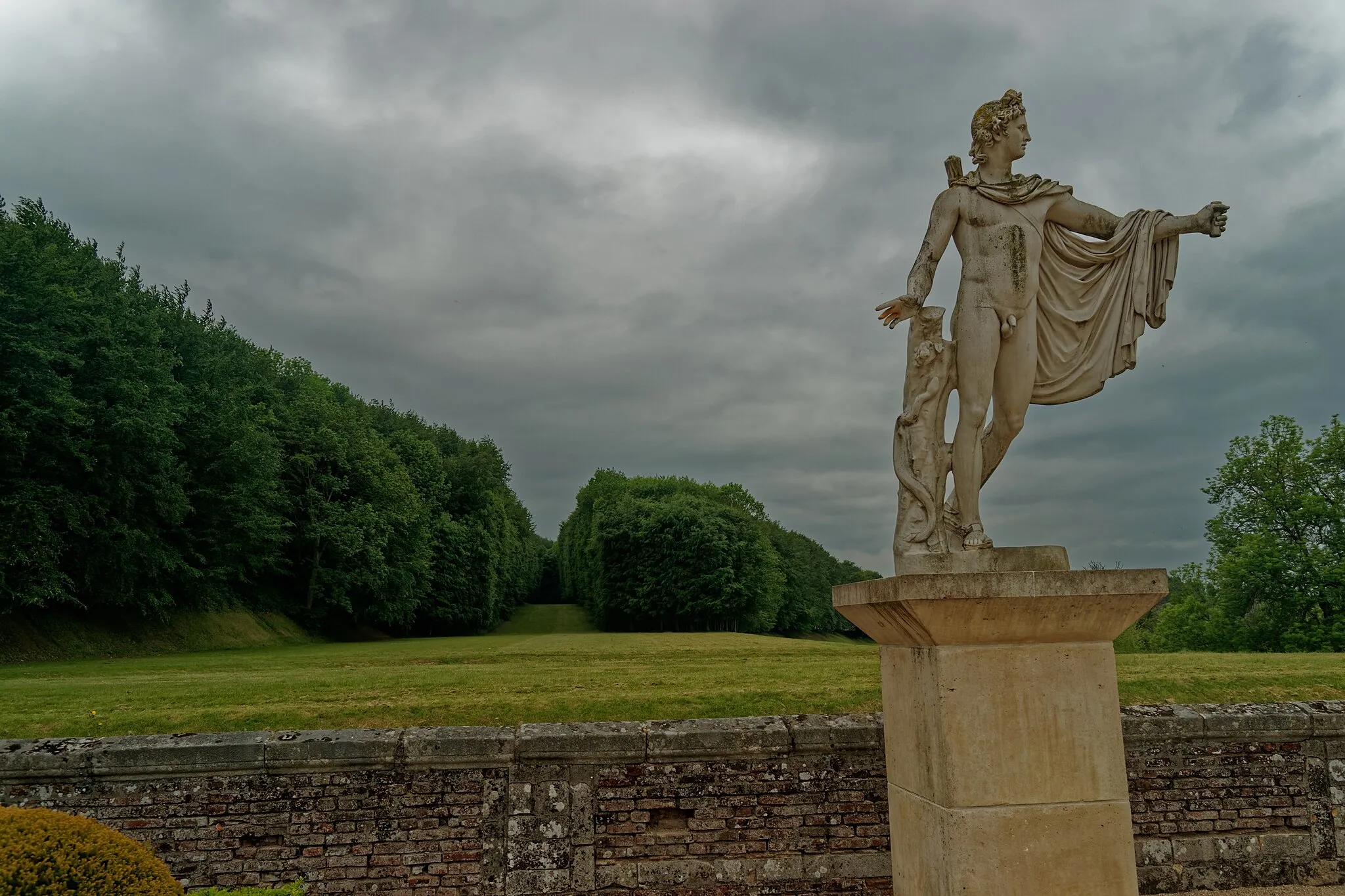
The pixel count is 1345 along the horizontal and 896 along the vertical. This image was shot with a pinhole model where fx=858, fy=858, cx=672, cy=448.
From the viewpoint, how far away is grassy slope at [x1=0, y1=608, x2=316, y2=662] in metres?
23.5

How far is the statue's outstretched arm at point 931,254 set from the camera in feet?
18.2

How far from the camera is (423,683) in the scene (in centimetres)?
1071

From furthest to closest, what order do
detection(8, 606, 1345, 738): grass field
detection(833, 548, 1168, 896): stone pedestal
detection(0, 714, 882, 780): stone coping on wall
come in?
detection(8, 606, 1345, 738): grass field, detection(0, 714, 882, 780): stone coping on wall, detection(833, 548, 1168, 896): stone pedestal

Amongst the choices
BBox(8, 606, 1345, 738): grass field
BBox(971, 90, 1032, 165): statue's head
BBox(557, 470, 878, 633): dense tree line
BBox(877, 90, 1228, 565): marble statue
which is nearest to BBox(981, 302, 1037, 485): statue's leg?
BBox(877, 90, 1228, 565): marble statue

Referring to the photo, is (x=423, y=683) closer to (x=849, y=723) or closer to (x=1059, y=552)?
(x=849, y=723)

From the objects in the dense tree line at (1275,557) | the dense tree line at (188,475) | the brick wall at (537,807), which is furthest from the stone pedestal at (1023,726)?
the dense tree line at (1275,557)

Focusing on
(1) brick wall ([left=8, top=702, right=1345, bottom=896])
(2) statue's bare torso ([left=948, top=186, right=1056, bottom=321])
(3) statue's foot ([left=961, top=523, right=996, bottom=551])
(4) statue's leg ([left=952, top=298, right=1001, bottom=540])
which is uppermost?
(2) statue's bare torso ([left=948, top=186, right=1056, bottom=321])

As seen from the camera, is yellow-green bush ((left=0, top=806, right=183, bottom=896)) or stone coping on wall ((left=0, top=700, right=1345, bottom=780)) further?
stone coping on wall ((left=0, top=700, right=1345, bottom=780))

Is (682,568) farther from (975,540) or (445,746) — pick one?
(975,540)

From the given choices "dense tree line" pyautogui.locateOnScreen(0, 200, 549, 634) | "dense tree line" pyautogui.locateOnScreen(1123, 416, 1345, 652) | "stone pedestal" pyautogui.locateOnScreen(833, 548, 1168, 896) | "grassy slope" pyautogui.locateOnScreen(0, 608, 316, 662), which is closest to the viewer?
"stone pedestal" pyautogui.locateOnScreen(833, 548, 1168, 896)

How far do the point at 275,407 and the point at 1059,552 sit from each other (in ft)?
132

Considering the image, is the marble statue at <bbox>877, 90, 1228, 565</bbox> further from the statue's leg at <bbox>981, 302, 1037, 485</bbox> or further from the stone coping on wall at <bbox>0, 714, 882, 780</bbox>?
the stone coping on wall at <bbox>0, 714, 882, 780</bbox>

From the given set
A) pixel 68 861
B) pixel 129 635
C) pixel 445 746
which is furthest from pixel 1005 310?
pixel 129 635

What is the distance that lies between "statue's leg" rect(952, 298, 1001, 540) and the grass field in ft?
13.9
